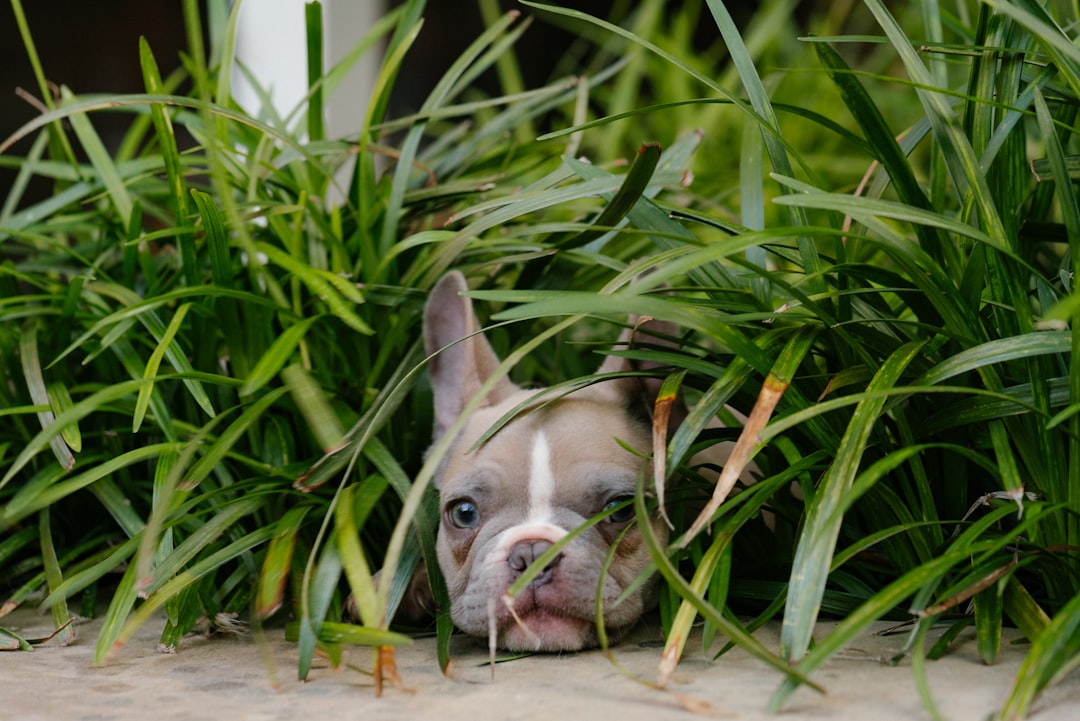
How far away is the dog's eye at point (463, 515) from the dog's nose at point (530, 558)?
0.76 ft

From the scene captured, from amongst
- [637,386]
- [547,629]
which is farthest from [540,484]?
[637,386]

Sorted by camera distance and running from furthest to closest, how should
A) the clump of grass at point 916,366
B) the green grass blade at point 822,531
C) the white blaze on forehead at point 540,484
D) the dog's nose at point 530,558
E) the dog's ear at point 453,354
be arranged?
the dog's ear at point 453,354 < the white blaze on forehead at point 540,484 < the dog's nose at point 530,558 < the clump of grass at point 916,366 < the green grass blade at point 822,531

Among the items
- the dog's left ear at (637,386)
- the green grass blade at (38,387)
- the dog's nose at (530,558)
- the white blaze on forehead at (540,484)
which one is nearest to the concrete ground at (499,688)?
the dog's nose at (530,558)

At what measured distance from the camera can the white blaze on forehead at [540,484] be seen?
214cm

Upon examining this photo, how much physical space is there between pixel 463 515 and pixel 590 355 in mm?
1018

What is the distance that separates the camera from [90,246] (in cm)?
308

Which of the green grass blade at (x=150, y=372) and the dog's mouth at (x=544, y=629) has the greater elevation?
the green grass blade at (x=150, y=372)

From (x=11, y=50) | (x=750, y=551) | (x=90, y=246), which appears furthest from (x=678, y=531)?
(x=11, y=50)

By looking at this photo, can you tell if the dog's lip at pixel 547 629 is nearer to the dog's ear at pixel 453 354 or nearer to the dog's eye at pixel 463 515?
the dog's eye at pixel 463 515

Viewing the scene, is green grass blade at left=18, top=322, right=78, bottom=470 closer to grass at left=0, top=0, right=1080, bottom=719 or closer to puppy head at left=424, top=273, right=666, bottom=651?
grass at left=0, top=0, right=1080, bottom=719

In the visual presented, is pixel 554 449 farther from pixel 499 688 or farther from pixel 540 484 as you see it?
pixel 499 688

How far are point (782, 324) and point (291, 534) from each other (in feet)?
3.44

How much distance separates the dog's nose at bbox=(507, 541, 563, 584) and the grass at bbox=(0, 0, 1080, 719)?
20 cm

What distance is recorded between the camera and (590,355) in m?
3.15
